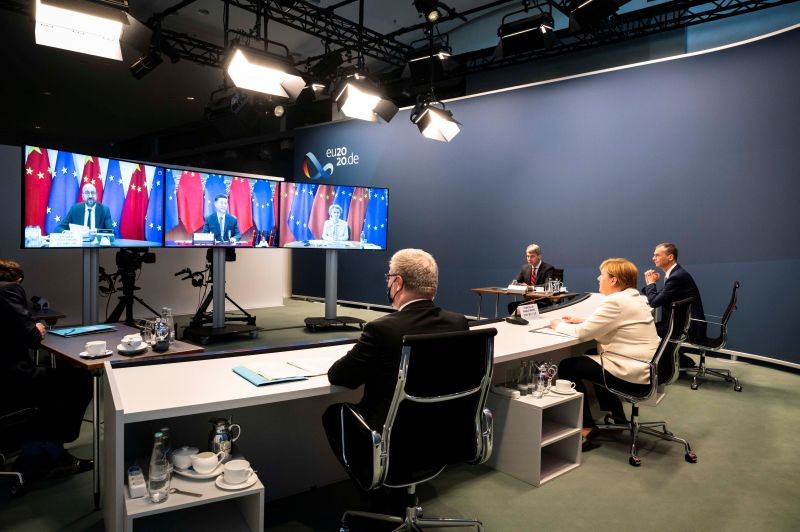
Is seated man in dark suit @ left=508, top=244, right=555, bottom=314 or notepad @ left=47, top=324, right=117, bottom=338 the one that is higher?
seated man in dark suit @ left=508, top=244, right=555, bottom=314

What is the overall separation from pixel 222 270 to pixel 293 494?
12.2ft

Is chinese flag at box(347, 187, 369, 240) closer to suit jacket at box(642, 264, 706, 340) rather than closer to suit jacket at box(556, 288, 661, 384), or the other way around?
suit jacket at box(642, 264, 706, 340)

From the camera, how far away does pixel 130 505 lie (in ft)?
5.27

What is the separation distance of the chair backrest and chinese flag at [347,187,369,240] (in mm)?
4727

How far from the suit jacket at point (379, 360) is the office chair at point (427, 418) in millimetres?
55

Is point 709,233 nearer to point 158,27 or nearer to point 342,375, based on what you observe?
point 342,375

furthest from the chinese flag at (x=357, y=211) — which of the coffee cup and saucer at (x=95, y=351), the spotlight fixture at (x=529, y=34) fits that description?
the coffee cup and saucer at (x=95, y=351)

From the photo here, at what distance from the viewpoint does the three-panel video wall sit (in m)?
3.68

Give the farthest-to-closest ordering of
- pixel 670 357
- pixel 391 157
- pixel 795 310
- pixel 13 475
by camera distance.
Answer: pixel 391 157
pixel 795 310
pixel 670 357
pixel 13 475

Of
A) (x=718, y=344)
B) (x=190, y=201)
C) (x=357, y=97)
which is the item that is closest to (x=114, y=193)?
(x=190, y=201)

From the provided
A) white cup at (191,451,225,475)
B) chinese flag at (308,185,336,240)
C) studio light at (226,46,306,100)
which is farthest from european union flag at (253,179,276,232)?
white cup at (191,451,225,475)

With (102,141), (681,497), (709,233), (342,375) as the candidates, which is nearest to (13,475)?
(342,375)

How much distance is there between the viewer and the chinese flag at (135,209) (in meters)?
4.38

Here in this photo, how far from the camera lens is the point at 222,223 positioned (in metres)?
5.46
